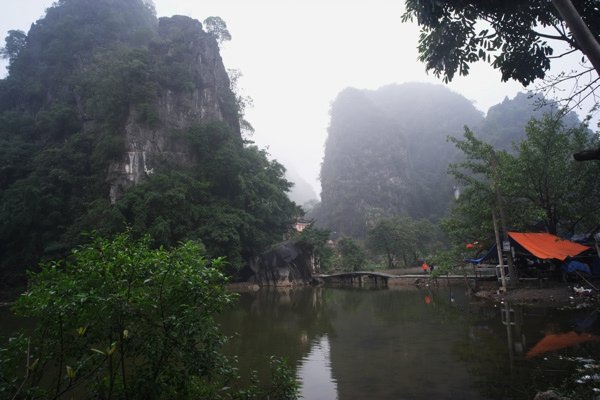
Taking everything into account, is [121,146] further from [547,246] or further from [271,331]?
[547,246]

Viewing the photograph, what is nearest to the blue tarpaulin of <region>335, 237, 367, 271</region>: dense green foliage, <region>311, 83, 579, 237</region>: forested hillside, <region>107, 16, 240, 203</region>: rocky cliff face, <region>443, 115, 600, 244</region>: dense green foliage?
<region>443, 115, 600, 244</region>: dense green foliage

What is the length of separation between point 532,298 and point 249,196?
81.9 feet

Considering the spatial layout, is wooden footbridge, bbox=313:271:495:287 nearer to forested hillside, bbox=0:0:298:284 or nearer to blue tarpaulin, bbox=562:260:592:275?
forested hillside, bbox=0:0:298:284

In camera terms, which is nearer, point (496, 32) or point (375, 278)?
point (496, 32)

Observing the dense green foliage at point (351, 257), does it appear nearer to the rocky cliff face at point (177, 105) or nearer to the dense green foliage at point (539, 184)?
the rocky cliff face at point (177, 105)

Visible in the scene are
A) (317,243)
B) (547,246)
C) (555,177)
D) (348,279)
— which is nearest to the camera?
(547,246)

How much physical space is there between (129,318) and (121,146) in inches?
1185

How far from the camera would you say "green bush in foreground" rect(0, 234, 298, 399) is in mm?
3295

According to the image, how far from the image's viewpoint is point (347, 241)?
39.3 m

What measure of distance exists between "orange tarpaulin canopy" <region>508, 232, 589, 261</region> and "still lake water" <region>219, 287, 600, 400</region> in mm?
2476

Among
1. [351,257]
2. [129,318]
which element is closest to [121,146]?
[351,257]

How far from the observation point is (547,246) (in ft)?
47.6

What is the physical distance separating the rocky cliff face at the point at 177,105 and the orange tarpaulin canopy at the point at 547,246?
89.6ft

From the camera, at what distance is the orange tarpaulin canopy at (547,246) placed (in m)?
13.9
